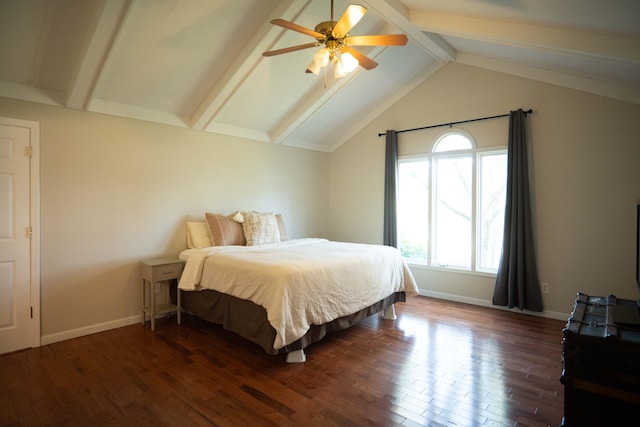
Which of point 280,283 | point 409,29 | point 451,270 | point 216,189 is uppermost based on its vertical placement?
point 409,29

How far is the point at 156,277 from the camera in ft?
11.4

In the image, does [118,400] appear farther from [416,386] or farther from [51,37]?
[51,37]

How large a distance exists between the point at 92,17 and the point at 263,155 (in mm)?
2658

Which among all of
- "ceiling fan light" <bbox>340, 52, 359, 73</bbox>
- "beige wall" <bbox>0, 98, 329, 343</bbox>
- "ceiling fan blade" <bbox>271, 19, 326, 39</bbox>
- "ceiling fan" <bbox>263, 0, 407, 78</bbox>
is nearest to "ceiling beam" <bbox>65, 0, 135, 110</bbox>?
"beige wall" <bbox>0, 98, 329, 343</bbox>

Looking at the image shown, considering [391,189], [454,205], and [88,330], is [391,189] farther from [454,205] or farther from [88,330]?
A: [88,330]

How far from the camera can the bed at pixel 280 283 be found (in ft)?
8.80

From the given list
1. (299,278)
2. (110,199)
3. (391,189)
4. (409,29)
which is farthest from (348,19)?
(391,189)

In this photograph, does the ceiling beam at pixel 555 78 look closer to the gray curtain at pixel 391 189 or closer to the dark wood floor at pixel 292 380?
the gray curtain at pixel 391 189

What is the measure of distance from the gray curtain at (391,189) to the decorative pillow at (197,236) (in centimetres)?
260

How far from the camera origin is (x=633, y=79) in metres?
3.21

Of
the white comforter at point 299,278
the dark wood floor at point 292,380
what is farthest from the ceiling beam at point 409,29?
the dark wood floor at point 292,380

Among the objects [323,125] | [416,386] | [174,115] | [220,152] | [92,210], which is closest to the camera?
[416,386]

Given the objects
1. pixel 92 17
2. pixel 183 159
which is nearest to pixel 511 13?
pixel 92 17

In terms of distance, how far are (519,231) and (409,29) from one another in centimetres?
260
